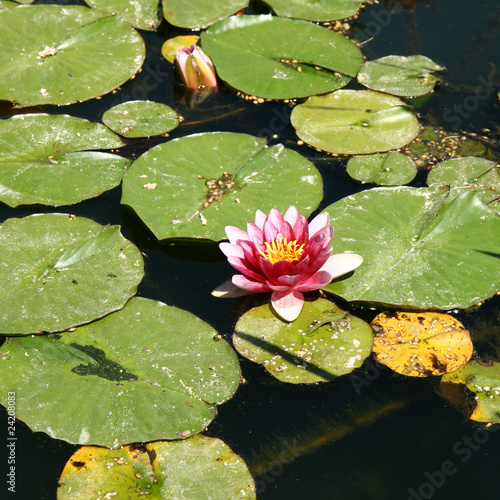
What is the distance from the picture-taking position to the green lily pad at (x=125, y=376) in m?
2.54

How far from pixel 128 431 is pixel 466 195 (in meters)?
2.53

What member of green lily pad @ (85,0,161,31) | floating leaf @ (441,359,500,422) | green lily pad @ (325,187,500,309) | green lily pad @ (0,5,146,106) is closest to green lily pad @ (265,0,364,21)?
green lily pad @ (85,0,161,31)

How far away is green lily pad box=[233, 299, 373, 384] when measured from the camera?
2816mm

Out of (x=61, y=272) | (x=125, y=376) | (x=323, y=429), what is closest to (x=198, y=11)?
(x=61, y=272)

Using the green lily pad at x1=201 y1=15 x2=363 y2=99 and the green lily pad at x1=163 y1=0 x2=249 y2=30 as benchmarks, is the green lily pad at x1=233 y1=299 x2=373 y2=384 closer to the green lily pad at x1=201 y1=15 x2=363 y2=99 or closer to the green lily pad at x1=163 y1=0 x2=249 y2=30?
the green lily pad at x1=201 y1=15 x2=363 y2=99

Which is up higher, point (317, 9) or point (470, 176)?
point (317, 9)

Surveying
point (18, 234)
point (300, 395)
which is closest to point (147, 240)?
point (18, 234)

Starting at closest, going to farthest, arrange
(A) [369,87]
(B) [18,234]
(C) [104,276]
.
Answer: (C) [104,276]
(B) [18,234]
(A) [369,87]

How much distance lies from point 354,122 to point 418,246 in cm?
146

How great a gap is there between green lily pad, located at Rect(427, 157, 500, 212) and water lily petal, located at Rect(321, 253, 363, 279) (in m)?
1.10

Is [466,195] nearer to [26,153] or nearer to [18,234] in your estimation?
[18,234]

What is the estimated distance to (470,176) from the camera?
3.85 metres

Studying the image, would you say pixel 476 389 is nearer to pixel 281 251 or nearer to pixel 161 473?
pixel 281 251

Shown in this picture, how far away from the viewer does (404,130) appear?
419cm
